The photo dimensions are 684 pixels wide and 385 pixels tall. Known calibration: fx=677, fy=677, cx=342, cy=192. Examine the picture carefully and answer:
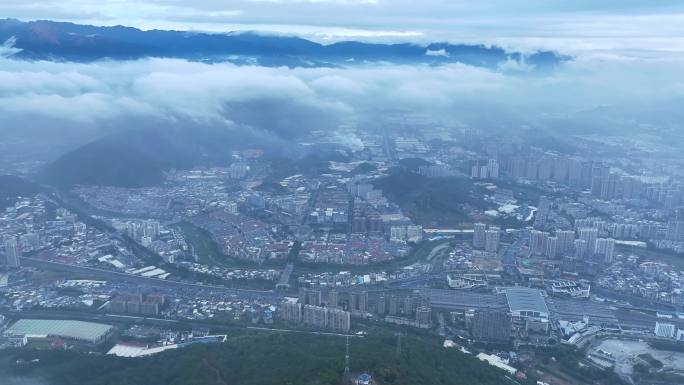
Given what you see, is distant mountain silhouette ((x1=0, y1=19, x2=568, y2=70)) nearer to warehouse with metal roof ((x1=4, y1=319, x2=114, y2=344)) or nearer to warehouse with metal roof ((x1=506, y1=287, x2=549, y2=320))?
warehouse with metal roof ((x1=4, y1=319, x2=114, y2=344))

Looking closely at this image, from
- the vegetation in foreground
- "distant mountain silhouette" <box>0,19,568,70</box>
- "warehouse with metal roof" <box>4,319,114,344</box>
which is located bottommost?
"warehouse with metal roof" <box>4,319,114,344</box>

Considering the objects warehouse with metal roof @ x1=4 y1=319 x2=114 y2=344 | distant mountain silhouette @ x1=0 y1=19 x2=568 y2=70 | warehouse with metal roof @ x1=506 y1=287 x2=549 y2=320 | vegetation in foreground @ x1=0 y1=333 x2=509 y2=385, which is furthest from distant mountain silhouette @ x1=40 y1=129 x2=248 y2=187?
warehouse with metal roof @ x1=506 y1=287 x2=549 y2=320

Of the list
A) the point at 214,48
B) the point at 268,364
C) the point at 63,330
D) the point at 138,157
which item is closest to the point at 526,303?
the point at 268,364

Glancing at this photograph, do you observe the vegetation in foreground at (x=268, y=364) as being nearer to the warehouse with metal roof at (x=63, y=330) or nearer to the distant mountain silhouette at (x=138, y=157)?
the warehouse with metal roof at (x=63, y=330)

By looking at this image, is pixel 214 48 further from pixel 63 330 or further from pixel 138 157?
pixel 63 330

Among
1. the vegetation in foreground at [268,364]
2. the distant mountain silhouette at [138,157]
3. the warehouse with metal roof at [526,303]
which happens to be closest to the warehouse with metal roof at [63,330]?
the vegetation in foreground at [268,364]

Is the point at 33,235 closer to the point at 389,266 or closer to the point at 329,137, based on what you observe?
the point at 389,266

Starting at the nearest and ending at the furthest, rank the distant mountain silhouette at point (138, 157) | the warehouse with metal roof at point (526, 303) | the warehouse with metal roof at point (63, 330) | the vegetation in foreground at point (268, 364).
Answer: the vegetation in foreground at point (268, 364), the warehouse with metal roof at point (63, 330), the warehouse with metal roof at point (526, 303), the distant mountain silhouette at point (138, 157)
